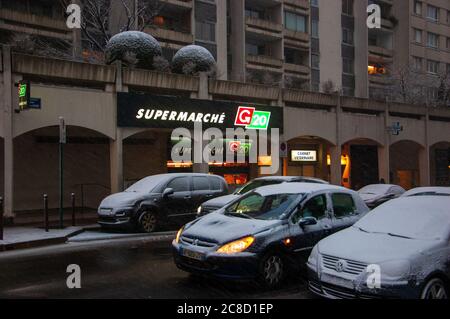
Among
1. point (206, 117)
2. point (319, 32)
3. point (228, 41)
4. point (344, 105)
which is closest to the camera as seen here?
point (206, 117)

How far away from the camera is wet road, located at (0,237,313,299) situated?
23.9 feet

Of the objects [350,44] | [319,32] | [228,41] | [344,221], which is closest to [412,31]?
[350,44]

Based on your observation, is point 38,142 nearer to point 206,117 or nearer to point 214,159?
point 206,117

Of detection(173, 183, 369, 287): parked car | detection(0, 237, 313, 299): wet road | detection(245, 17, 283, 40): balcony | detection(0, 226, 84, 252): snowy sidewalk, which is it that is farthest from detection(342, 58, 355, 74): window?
detection(173, 183, 369, 287): parked car

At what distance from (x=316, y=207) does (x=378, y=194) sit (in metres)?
11.9

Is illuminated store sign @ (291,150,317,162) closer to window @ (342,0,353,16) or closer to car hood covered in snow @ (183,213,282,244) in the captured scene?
car hood covered in snow @ (183,213,282,244)

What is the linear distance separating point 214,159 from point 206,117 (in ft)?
13.0

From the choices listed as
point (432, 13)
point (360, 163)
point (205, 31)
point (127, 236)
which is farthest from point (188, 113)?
point (432, 13)

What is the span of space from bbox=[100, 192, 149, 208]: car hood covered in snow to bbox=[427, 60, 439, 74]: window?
1958 inches

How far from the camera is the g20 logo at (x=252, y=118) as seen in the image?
21.9 m

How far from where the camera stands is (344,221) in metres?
8.81

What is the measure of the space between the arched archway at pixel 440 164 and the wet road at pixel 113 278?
3005 centimetres

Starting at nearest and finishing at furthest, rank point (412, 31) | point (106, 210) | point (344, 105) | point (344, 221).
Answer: point (344, 221) < point (106, 210) < point (344, 105) < point (412, 31)

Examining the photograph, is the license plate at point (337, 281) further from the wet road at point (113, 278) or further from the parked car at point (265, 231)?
the parked car at point (265, 231)
